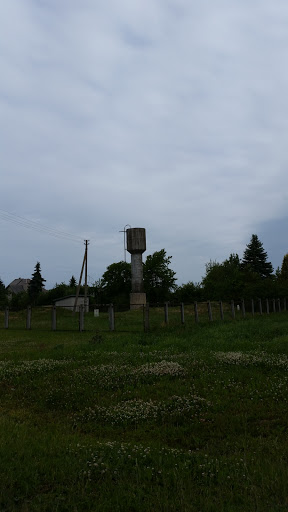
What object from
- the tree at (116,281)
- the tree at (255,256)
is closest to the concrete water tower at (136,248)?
the tree at (116,281)

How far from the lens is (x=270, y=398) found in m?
9.36

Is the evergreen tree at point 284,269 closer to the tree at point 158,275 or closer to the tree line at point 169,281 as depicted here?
the tree line at point 169,281

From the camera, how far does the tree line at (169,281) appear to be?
7000 cm

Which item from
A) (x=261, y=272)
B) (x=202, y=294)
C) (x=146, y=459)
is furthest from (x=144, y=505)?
(x=261, y=272)

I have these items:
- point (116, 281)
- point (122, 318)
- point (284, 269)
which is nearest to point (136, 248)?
point (122, 318)

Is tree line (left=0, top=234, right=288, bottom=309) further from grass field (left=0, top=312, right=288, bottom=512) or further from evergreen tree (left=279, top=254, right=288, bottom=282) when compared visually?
grass field (left=0, top=312, right=288, bottom=512)

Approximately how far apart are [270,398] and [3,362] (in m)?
9.51

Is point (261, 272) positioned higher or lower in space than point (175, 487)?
higher

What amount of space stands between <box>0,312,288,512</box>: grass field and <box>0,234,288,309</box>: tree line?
48.8 meters

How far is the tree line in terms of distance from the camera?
70000mm

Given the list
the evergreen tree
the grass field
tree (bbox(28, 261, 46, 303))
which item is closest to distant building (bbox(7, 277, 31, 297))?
tree (bbox(28, 261, 46, 303))

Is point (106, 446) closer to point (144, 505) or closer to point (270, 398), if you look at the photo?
point (144, 505)

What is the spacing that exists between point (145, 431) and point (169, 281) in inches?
3277

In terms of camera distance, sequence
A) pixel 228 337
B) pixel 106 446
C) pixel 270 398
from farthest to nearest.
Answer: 1. pixel 228 337
2. pixel 270 398
3. pixel 106 446
